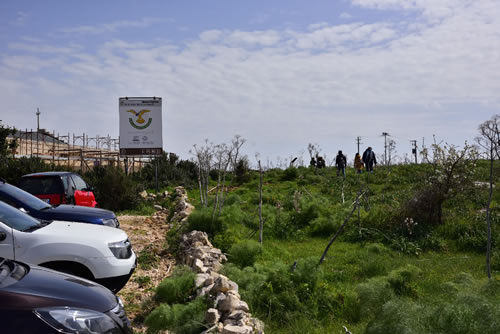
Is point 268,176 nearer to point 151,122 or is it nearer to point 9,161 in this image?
point 151,122

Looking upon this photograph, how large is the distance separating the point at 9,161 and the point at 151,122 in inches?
257

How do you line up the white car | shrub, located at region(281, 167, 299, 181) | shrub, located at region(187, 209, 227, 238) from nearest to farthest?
the white car → shrub, located at region(187, 209, 227, 238) → shrub, located at region(281, 167, 299, 181)

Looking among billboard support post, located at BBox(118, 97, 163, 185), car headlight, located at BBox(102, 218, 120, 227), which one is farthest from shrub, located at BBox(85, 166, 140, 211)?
car headlight, located at BBox(102, 218, 120, 227)

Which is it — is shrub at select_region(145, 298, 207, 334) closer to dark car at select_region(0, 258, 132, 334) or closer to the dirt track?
the dirt track

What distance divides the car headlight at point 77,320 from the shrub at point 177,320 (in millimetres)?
1354

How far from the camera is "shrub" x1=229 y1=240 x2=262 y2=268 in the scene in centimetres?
841

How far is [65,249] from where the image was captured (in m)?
5.80

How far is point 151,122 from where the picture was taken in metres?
23.6

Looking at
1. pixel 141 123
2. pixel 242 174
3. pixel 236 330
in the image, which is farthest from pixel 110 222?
pixel 242 174

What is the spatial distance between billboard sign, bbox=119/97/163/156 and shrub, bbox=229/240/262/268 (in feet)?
51.6

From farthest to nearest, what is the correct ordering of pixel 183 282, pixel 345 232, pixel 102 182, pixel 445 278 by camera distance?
1. pixel 102 182
2. pixel 345 232
3. pixel 445 278
4. pixel 183 282

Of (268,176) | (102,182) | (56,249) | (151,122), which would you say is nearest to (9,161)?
(102,182)

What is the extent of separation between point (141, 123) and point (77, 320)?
20759 millimetres

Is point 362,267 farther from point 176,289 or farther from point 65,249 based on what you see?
point 65,249
